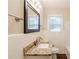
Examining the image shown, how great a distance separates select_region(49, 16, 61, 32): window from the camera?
6.74m

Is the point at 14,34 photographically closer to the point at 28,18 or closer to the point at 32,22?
the point at 28,18

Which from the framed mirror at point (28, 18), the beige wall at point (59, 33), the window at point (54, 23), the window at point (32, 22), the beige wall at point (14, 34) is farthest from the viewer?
the window at point (54, 23)

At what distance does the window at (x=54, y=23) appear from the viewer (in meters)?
6.74

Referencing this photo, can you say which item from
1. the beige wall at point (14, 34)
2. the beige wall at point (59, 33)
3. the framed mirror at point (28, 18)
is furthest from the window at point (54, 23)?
the beige wall at point (14, 34)

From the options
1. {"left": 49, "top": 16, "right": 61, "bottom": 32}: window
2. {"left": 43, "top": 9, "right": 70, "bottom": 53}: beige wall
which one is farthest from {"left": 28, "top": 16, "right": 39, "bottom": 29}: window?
{"left": 49, "top": 16, "right": 61, "bottom": 32}: window

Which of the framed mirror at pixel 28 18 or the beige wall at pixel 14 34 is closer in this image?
the beige wall at pixel 14 34

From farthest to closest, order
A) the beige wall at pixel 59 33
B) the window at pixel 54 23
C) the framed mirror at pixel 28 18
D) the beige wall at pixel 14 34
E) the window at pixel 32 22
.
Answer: the window at pixel 54 23 → the beige wall at pixel 59 33 → the window at pixel 32 22 → the framed mirror at pixel 28 18 → the beige wall at pixel 14 34

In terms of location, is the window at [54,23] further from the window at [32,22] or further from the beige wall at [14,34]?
the beige wall at [14,34]

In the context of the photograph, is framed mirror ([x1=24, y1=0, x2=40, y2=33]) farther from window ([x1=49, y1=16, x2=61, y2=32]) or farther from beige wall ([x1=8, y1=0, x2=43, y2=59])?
window ([x1=49, y1=16, x2=61, y2=32])

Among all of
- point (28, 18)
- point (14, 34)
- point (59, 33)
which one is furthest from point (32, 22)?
point (59, 33)

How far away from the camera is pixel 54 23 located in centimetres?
684
